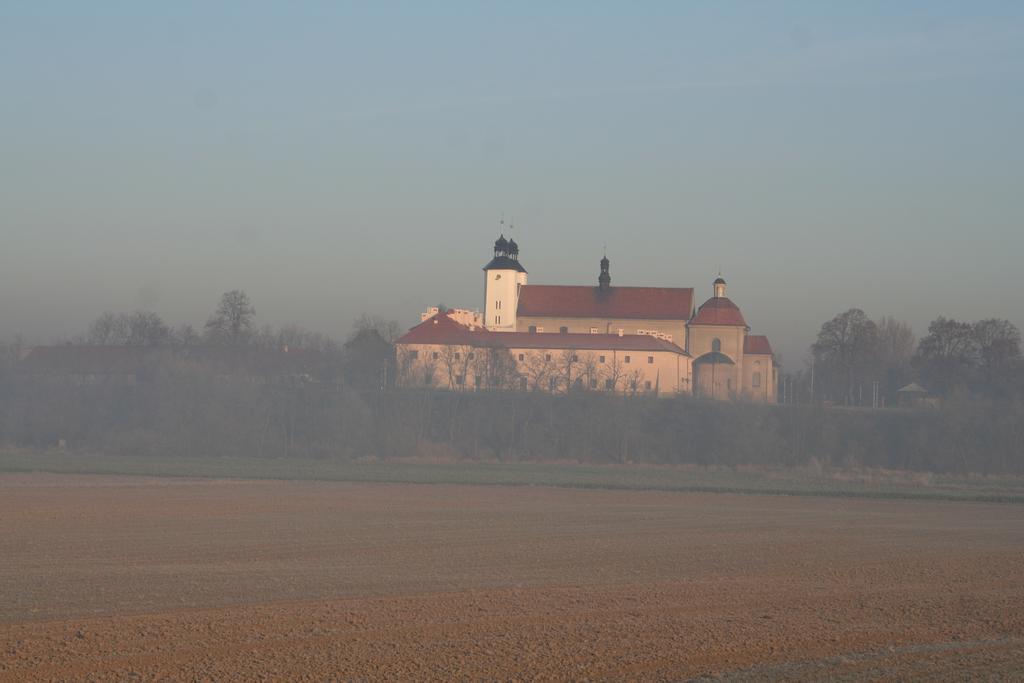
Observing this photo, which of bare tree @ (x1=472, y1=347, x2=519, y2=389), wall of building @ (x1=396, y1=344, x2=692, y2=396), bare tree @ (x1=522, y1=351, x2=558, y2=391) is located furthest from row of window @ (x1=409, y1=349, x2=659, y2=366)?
bare tree @ (x1=472, y1=347, x2=519, y2=389)

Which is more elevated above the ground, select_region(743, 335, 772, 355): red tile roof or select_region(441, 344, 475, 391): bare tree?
select_region(743, 335, 772, 355): red tile roof

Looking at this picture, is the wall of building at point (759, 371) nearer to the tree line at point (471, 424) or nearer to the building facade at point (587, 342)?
the building facade at point (587, 342)

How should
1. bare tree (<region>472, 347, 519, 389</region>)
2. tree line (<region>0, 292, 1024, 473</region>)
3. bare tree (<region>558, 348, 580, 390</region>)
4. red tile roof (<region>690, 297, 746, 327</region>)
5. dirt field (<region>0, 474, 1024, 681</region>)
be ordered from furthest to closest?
red tile roof (<region>690, 297, 746, 327</region>), bare tree (<region>558, 348, 580, 390</region>), bare tree (<region>472, 347, 519, 389</region>), tree line (<region>0, 292, 1024, 473</region>), dirt field (<region>0, 474, 1024, 681</region>)

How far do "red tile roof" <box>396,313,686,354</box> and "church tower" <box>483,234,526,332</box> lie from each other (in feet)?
20.0

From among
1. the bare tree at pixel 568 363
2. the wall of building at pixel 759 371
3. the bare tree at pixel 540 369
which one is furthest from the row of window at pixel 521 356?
the wall of building at pixel 759 371

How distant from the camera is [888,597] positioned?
19.8 m

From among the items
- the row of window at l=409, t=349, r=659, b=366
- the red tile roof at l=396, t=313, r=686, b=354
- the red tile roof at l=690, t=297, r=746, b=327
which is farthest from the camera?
the red tile roof at l=690, t=297, r=746, b=327

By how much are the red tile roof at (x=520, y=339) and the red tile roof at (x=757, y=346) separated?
8413mm

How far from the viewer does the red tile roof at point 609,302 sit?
11594 centimetres

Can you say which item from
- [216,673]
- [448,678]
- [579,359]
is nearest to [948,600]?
[448,678]

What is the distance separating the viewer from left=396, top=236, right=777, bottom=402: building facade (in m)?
102

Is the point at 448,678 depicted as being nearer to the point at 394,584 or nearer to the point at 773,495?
the point at 394,584

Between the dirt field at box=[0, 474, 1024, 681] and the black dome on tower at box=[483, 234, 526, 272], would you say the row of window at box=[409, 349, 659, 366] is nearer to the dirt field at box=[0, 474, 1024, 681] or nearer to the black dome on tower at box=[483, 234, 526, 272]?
the black dome on tower at box=[483, 234, 526, 272]

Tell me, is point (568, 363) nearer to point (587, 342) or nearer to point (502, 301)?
point (587, 342)
